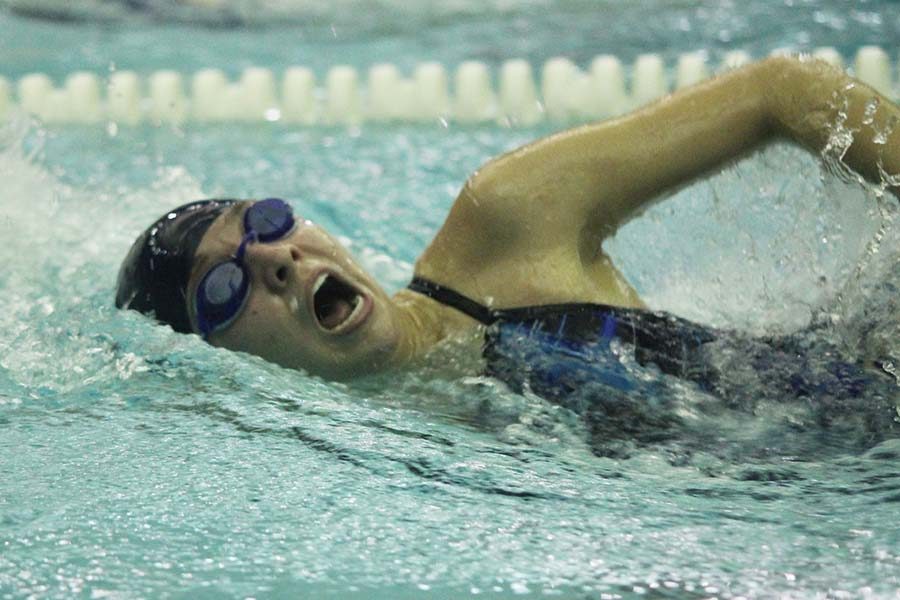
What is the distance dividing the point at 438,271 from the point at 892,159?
2.52ft

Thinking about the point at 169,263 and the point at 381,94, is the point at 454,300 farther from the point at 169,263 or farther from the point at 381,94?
the point at 381,94

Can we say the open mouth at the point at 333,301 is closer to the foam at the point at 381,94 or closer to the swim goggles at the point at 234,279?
the swim goggles at the point at 234,279

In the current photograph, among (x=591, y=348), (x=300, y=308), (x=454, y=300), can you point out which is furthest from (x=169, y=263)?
(x=591, y=348)

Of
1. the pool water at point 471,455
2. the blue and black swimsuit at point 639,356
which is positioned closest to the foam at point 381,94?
the pool water at point 471,455

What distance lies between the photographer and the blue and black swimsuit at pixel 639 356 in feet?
6.36

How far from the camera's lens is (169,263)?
6.72 ft

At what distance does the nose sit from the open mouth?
0.05 m

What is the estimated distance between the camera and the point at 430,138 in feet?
14.4

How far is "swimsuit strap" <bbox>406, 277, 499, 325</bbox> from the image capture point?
2.08 m

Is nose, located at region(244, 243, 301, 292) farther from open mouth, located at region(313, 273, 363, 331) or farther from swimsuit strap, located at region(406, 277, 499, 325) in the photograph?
swimsuit strap, located at region(406, 277, 499, 325)

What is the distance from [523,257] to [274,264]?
419 mm

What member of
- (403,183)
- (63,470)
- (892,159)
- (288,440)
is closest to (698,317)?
(892,159)

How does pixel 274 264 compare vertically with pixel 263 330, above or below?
above

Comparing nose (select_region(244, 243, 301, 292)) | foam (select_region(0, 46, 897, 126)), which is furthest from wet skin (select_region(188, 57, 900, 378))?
foam (select_region(0, 46, 897, 126))
